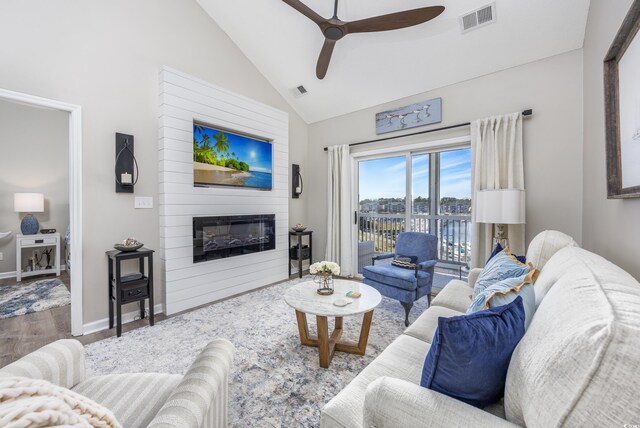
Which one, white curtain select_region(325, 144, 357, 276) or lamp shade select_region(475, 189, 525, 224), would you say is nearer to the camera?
lamp shade select_region(475, 189, 525, 224)

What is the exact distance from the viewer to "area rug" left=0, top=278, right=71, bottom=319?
3.00 meters

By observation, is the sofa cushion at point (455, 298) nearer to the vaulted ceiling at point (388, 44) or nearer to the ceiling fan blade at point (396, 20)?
the ceiling fan blade at point (396, 20)

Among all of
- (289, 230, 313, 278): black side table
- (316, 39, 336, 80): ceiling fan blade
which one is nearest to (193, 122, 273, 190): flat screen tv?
(289, 230, 313, 278): black side table

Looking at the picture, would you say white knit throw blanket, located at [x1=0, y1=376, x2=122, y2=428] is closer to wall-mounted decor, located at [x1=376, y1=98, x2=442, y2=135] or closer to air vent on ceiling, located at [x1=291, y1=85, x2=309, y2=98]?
wall-mounted decor, located at [x1=376, y1=98, x2=442, y2=135]

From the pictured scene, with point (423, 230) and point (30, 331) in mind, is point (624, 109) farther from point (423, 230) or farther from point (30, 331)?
point (30, 331)

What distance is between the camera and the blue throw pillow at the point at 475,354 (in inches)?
33.3

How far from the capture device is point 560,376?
2.00 feet

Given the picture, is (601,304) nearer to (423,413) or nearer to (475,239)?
(423,413)

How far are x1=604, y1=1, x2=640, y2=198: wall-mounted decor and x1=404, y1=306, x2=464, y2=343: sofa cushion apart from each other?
3.83 feet

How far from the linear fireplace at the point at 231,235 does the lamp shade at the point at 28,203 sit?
10.4 feet

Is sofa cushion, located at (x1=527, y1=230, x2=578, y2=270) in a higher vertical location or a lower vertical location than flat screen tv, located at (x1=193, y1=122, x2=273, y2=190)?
lower

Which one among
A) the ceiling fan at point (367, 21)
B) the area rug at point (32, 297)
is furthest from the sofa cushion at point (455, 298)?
the area rug at point (32, 297)

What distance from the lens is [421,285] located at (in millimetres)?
2850

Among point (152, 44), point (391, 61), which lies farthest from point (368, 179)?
point (152, 44)
